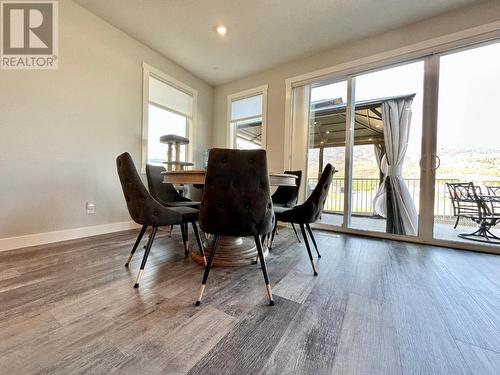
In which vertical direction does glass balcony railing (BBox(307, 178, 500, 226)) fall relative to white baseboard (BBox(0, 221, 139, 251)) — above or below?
above

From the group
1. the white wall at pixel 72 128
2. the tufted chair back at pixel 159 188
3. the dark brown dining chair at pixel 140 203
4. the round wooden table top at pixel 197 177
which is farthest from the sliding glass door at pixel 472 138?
the white wall at pixel 72 128

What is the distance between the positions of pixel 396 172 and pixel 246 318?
2.86 m

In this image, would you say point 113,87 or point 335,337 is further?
point 113,87

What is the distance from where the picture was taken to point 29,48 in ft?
7.20

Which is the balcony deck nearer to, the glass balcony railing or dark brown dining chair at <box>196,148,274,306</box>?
the glass balcony railing

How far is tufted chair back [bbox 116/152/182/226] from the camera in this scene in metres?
1.43

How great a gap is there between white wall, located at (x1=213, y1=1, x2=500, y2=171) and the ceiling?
0.10 m

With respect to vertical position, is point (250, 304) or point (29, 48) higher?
point (29, 48)

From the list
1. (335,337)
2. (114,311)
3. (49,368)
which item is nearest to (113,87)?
(114,311)

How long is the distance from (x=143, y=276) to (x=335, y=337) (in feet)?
4.32

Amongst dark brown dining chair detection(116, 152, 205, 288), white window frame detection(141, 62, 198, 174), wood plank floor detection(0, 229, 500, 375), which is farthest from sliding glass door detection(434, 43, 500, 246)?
white window frame detection(141, 62, 198, 174)

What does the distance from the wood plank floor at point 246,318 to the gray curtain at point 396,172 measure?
0.93 m

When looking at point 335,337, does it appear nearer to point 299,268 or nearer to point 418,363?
point 418,363

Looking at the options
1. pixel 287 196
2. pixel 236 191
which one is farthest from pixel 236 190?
pixel 287 196
